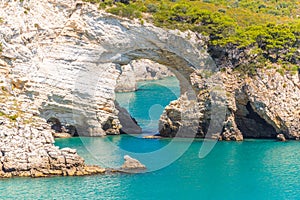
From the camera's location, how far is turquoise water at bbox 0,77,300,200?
4003cm

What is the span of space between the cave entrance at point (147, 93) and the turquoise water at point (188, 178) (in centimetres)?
1215

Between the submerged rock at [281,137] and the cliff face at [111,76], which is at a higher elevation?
the cliff face at [111,76]

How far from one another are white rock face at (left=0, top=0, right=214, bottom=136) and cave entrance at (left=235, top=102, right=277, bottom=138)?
5519 millimetres

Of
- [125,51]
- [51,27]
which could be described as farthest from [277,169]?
[51,27]

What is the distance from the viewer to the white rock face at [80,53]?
57688 mm

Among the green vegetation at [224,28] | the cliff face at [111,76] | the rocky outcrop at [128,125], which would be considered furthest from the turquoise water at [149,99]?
the green vegetation at [224,28]

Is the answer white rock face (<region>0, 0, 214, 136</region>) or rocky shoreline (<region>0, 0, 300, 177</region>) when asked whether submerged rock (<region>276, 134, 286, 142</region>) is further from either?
white rock face (<region>0, 0, 214, 136</region>)

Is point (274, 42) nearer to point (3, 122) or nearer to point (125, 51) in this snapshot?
point (125, 51)

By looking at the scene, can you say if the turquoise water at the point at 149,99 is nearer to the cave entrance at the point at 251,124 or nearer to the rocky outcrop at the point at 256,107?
the rocky outcrop at the point at 256,107

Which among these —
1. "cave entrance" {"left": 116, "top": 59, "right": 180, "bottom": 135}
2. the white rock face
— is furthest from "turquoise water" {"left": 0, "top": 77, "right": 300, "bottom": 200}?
"cave entrance" {"left": 116, "top": 59, "right": 180, "bottom": 135}

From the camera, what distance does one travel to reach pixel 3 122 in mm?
44469

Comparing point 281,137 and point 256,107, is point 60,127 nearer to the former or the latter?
point 256,107

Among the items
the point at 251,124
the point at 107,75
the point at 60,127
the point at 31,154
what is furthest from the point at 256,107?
the point at 31,154

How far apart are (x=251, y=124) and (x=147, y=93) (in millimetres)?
45949
